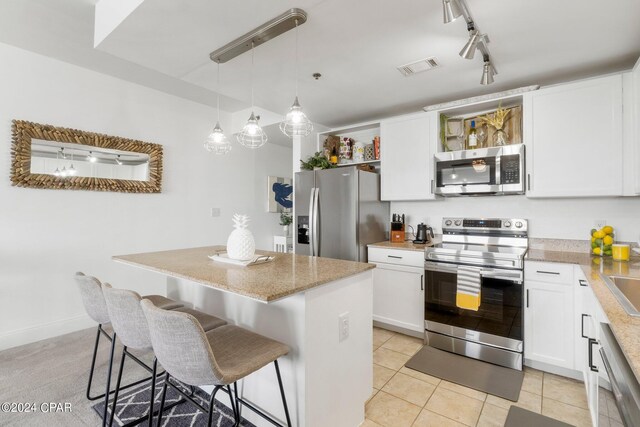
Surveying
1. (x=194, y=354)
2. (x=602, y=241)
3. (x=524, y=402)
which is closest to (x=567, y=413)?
(x=524, y=402)

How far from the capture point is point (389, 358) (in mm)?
2654

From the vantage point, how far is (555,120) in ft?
8.36

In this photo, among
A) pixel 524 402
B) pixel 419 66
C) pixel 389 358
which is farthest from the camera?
pixel 389 358

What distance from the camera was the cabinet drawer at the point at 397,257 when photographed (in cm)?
293

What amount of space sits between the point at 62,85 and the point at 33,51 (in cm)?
32

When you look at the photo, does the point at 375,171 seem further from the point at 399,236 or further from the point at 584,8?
the point at 584,8

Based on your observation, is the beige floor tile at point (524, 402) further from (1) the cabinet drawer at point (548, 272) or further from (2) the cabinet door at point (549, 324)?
(1) the cabinet drawer at point (548, 272)

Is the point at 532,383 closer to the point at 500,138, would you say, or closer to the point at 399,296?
the point at 399,296

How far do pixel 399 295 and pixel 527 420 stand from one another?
4.45 ft

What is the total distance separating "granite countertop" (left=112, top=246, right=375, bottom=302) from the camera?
1.34 metres

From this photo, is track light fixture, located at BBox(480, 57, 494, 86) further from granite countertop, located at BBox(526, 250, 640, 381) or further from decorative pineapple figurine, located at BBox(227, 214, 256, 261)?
decorative pineapple figurine, located at BBox(227, 214, 256, 261)

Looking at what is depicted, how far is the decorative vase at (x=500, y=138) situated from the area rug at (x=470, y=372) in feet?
6.22

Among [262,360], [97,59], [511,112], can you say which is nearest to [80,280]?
[262,360]

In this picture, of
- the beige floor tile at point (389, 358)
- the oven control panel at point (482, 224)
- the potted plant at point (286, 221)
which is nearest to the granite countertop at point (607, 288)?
the oven control panel at point (482, 224)
